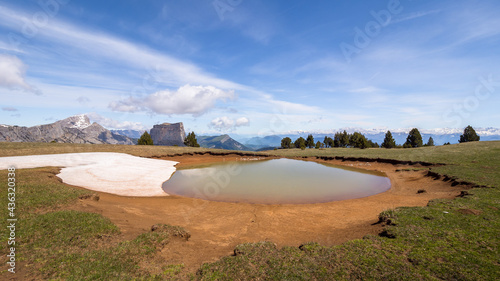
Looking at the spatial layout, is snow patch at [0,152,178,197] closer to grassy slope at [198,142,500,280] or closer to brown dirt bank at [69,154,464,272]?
brown dirt bank at [69,154,464,272]

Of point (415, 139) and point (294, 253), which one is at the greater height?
point (415, 139)

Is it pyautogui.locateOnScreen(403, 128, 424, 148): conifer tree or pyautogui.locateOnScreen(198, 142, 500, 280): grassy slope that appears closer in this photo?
pyautogui.locateOnScreen(198, 142, 500, 280): grassy slope

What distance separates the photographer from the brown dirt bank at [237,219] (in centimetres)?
1050

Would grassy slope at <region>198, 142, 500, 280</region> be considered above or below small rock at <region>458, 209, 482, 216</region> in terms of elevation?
below

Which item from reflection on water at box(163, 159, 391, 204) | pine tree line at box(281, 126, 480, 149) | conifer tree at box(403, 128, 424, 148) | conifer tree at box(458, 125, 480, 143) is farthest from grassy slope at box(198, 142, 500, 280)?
conifer tree at box(458, 125, 480, 143)

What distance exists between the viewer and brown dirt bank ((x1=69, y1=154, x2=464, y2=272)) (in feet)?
34.4

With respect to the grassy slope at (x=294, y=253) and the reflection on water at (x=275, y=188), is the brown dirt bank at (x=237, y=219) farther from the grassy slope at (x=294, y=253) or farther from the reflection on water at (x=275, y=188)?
the reflection on water at (x=275, y=188)

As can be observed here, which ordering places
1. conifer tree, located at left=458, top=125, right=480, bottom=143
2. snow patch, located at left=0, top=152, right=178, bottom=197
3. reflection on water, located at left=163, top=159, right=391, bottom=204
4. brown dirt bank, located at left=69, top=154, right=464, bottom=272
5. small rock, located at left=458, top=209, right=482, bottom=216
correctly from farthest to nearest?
conifer tree, located at left=458, top=125, right=480, bottom=143 < snow patch, located at left=0, top=152, right=178, bottom=197 < reflection on water, located at left=163, top=159, right=391, bottom=204 < small rock, located at left=458, top=209, right=482, bottom=216 < brown dirt bank, located at left=69, top=154, right=464, bottom=272

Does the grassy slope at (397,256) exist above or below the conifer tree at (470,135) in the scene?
below

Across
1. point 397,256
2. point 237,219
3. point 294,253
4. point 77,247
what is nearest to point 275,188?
point 237,219

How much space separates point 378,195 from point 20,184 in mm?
34391

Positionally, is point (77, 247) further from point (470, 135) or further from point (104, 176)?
point (470, 135)

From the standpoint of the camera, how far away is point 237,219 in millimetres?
14703

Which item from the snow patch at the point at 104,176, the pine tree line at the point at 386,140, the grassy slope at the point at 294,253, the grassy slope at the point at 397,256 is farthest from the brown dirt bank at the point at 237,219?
the pine tree line at the point at 386,140
